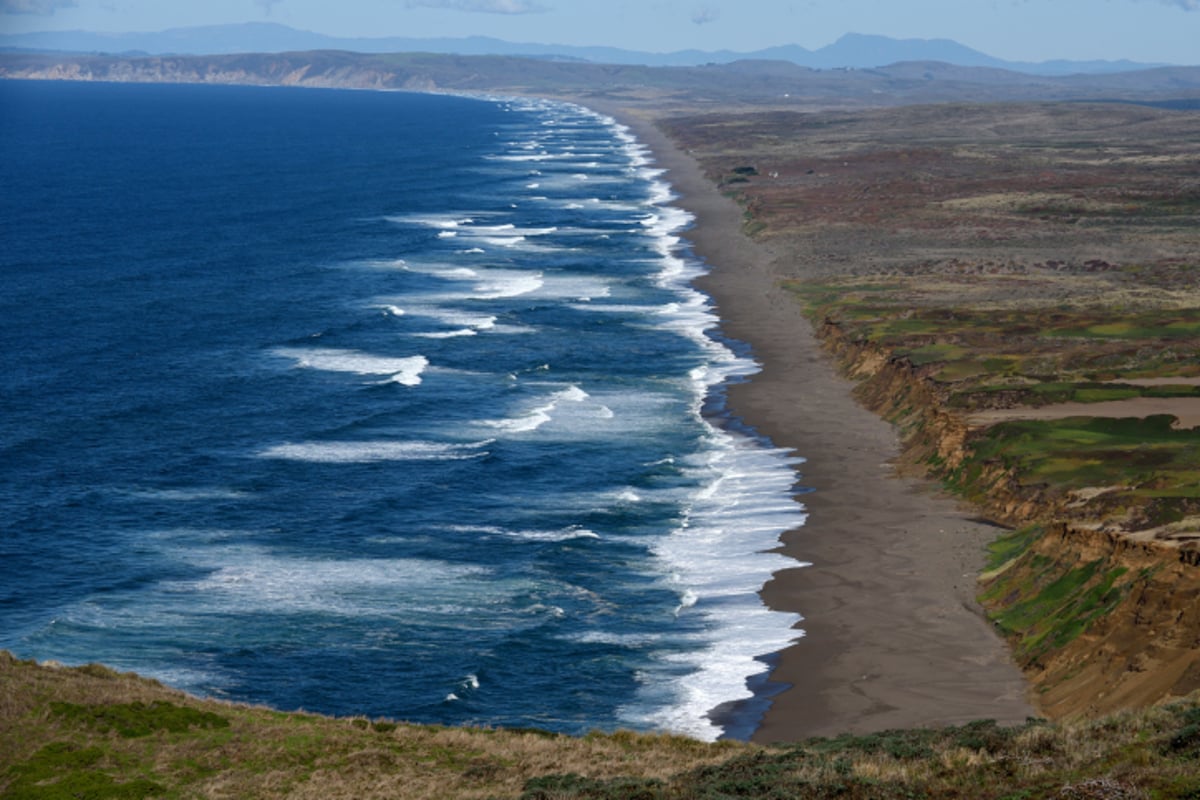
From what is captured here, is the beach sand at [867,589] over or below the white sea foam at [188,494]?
over

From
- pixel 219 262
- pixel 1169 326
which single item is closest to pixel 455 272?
pixel 219 262

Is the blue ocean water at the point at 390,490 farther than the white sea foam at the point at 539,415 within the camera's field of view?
No

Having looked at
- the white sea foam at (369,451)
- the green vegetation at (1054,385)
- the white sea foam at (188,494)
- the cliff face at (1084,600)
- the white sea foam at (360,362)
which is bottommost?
the white sea foam at (188,494)

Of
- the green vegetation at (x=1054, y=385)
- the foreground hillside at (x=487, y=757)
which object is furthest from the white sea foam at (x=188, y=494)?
the green vegetation at (x=1054, y=385)

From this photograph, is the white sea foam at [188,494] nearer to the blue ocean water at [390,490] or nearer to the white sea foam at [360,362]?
the blue ocean water at [390,490]

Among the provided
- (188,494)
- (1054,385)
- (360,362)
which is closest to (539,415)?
(360,362)
